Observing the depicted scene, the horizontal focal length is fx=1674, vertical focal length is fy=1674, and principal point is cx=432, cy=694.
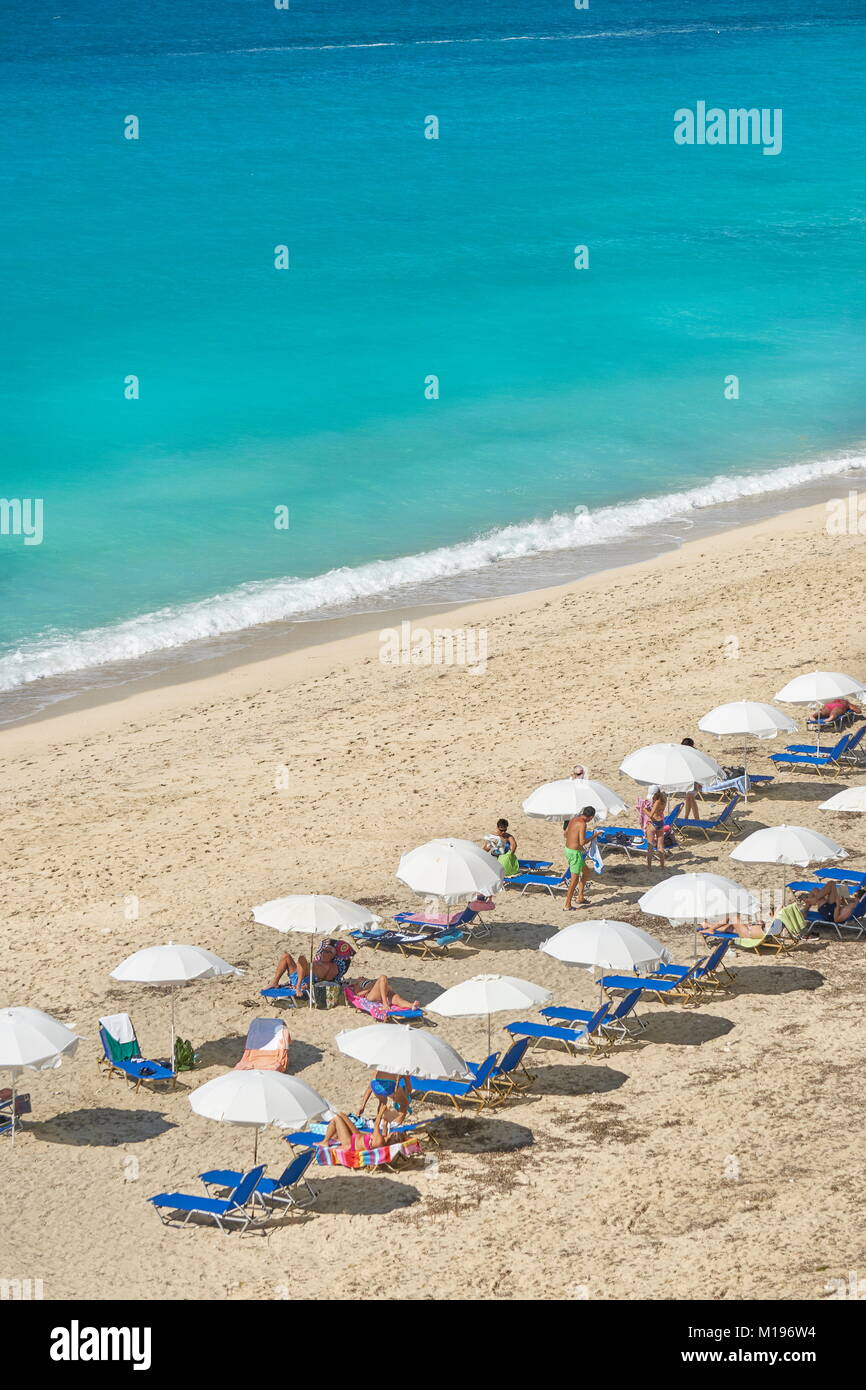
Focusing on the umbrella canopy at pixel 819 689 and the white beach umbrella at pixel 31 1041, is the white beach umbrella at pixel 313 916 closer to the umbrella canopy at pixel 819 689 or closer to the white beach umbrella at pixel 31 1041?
the white beach umbrella at pixel 31 1041

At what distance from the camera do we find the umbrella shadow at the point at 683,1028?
15.4m

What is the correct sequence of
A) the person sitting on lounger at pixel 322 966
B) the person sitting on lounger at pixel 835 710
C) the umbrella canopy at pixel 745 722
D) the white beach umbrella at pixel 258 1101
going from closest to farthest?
the white beach umbrella at pixel 258 1101, the person sitting on lounger at pixel 322 966, the umbrella canopy at pixel 745 722, the person sitting on lounger at pixel 835 710

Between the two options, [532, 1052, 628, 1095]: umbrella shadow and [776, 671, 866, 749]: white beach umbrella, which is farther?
[776, 671, 866, 749]: white beach umbrella

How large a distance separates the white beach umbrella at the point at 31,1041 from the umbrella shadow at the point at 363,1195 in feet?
8.07

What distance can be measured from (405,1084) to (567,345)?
40042 mm

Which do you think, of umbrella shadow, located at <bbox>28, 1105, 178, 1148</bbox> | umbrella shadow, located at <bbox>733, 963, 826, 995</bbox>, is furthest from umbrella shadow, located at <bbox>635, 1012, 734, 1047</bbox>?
umbrella shadow, located at <bbox>28, 1105, 178, 1148</bbox>

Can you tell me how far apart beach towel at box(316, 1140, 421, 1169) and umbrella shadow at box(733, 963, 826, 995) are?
440cm

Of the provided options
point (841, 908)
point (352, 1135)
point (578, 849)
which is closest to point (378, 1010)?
point (352, 1135)

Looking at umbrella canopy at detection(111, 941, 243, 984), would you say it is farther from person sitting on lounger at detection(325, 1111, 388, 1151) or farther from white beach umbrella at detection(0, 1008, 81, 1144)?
person sitting on lounger at detection(325, 1111, 388, 1151)

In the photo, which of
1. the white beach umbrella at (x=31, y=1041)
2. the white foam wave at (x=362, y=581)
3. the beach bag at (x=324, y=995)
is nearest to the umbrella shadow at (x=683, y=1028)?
the beach bag at (x=324, y=995)

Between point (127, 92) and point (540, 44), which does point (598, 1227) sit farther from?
point (540, 44)

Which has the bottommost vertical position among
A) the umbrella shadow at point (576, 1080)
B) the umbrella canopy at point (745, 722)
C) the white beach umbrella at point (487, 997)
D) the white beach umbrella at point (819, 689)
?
the umbrella shadow at point (576, 1080)

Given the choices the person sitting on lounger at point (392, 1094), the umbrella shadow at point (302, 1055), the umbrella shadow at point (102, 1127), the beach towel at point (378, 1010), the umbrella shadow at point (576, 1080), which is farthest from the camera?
the beach towel at point (378, 1010)

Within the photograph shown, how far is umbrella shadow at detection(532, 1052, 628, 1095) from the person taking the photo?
1465cm
